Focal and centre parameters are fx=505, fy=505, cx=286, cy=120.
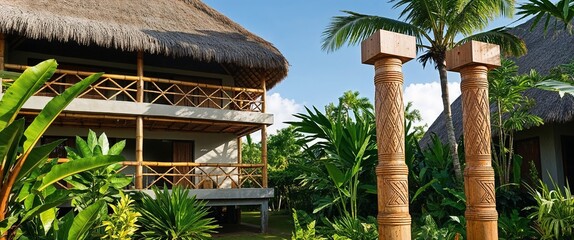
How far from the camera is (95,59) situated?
1147 cm

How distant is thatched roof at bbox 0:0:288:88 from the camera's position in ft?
30.3

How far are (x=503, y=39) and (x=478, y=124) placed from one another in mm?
5221

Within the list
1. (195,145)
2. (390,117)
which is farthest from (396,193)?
(195,145)

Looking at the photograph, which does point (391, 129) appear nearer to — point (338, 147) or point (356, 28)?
point (338, 147)

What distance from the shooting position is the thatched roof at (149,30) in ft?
30.3

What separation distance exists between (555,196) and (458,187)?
1.59 meters

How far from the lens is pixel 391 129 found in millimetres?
4223

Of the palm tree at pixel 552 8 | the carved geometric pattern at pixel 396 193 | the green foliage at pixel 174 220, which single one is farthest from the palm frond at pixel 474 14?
the carved geometric pattern at pixel 396 193

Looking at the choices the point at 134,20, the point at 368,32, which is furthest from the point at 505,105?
the point at 134,20

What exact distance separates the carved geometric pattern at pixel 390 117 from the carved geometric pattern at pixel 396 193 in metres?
0.26

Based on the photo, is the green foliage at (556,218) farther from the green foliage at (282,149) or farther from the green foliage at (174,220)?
the green foliage at (282,149)

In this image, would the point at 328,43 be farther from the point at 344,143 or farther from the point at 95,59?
the point at 95,59

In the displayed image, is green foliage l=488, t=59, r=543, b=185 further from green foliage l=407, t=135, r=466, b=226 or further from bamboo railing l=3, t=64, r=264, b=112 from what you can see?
bamboo railing l=3, t=64, r=264, b=112

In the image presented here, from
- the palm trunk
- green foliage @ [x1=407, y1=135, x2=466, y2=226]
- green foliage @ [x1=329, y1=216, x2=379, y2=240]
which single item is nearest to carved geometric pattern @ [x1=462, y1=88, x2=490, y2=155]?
green foliage @ [x1=329, y1=216, x2=379, y2=240]
